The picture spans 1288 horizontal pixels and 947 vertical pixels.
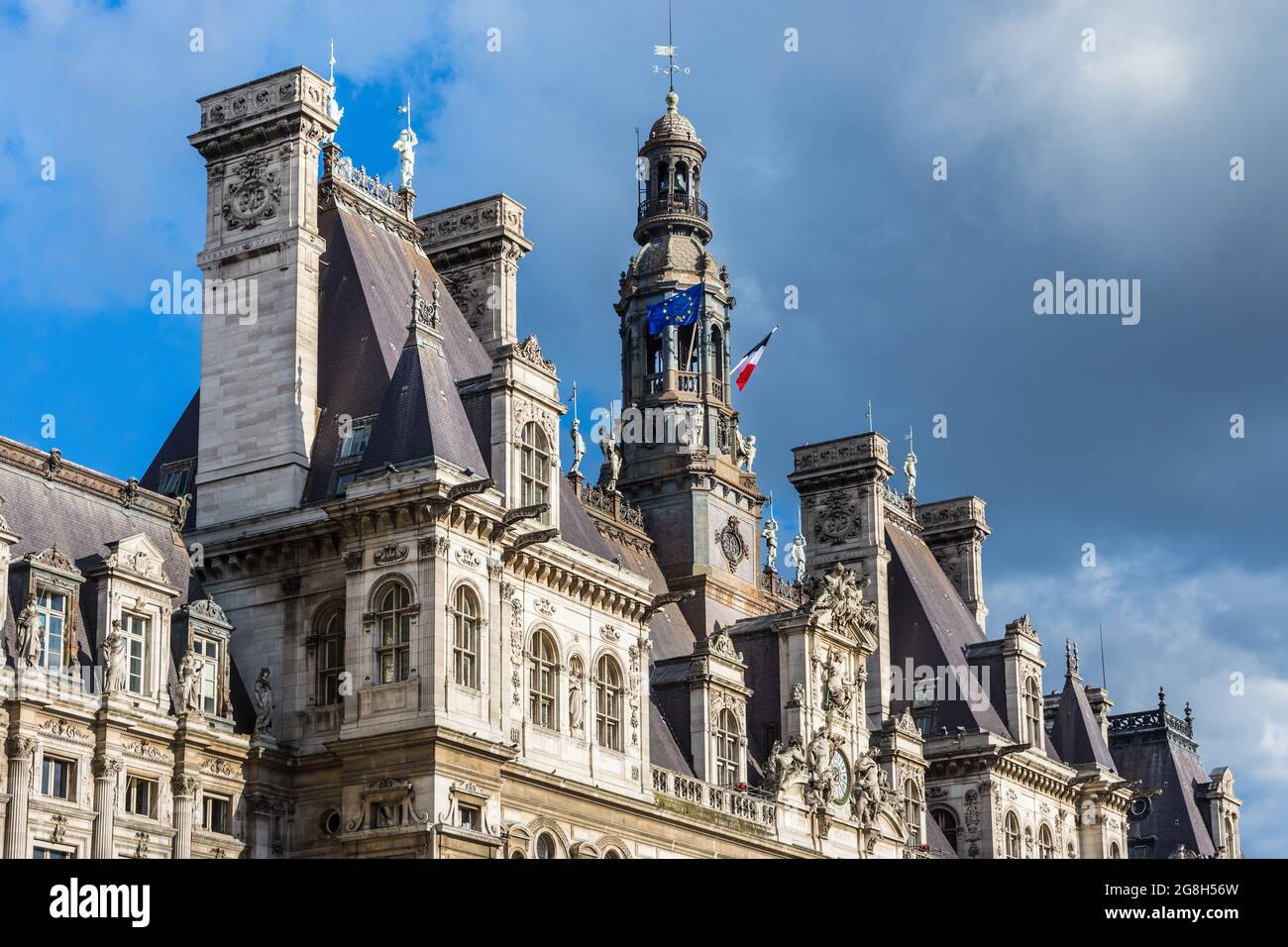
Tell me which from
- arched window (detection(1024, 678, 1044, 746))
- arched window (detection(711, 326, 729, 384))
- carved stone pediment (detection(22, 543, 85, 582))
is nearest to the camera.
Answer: carved stone pediment (detection(22, 543, 85, 582))

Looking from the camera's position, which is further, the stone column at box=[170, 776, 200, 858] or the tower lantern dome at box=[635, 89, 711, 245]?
the tower lantern dome at box=[635, 89, 711, 245]

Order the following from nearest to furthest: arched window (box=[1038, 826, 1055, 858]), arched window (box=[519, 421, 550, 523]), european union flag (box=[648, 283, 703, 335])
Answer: arched window (box=[519, 421, 550, 523]) < european union flag (box=[648, 283, 703, 335]) < arched window (box=[1038, 826, 1055, 858])

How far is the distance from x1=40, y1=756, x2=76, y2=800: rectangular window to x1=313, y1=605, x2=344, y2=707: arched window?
769 cm

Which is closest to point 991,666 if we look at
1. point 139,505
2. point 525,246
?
point 525,246

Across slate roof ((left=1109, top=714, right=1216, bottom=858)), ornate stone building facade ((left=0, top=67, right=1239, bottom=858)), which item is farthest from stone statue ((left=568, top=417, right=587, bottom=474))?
slate roof ((left=1109, top=714, right=1216, bottom=858))

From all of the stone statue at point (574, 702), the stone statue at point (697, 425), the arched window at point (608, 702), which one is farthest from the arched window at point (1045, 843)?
the stone statue at point (574, 702)

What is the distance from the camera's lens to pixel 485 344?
213ft

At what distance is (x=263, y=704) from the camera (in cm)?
5250

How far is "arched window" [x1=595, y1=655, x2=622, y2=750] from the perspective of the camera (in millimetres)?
58156

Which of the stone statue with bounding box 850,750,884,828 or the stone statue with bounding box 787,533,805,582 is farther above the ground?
the stone statue with bounding box 787,533,805,582

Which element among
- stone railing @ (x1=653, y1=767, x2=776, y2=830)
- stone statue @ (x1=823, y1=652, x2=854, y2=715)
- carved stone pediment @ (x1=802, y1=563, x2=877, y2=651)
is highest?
carved stone pediment @ (x1=802, y1=563, x2=877, y2=651)

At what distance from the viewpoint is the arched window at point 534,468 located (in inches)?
2219

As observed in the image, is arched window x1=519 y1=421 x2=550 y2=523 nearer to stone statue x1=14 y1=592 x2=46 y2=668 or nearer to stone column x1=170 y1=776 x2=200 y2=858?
stone column x1=170 y1=776 x2=200 y2=858
